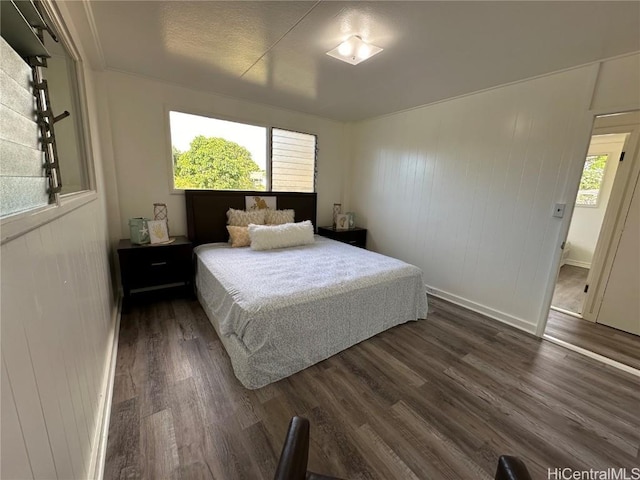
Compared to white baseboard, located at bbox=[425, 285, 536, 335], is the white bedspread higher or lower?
higher

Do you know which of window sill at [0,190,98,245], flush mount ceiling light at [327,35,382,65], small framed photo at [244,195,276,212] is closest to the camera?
window sill at [0,190,98,245]

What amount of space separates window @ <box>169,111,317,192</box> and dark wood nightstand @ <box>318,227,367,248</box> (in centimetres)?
70

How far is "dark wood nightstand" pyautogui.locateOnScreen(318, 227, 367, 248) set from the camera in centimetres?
389

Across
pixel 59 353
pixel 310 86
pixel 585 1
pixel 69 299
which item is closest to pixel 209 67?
pixel 310 86

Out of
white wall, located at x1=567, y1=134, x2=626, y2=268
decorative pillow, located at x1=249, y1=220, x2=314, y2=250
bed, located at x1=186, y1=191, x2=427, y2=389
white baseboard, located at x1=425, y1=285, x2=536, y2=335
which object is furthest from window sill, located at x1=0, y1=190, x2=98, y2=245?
white wall, located at x1=567, y1=134, x2=626, y2=268

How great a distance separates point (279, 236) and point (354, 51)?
186 cm

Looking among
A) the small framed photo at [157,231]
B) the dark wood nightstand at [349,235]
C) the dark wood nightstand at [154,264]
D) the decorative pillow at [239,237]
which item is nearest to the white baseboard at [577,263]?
the dark wood nightstand at [349,235]

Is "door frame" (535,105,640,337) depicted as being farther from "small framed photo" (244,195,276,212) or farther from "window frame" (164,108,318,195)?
"small framed photo" (244,195,276,212)

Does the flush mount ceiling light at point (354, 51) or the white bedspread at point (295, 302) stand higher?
the flush mount ceiling light at point (354, 51)

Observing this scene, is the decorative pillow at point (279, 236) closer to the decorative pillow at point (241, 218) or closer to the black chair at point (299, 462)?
the decorative pillow at point (241, 218)

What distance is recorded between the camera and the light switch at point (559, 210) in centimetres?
223

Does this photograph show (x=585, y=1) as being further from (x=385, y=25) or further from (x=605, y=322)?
(x=605, y=322)

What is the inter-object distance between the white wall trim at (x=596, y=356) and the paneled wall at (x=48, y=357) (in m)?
3.30

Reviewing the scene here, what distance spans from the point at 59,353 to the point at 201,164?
2.65 metres
